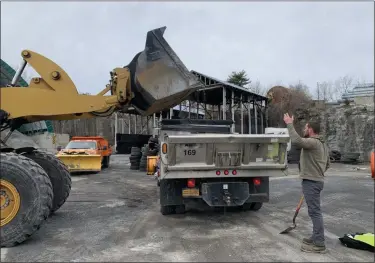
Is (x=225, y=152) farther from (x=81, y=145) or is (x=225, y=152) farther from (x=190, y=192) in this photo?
(x=81, y=145)

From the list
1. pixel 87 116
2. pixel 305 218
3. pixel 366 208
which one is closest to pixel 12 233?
pixel 87 116

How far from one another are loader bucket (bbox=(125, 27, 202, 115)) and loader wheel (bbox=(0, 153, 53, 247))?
2.10 meters

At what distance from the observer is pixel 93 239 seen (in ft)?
18.7

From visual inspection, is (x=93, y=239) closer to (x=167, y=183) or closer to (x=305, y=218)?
(x=167, y=183)

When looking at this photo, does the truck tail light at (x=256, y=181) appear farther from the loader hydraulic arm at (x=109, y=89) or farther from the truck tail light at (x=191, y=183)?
the loader hydraulic arm at (x=109, y=89)

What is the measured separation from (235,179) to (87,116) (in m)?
2.78

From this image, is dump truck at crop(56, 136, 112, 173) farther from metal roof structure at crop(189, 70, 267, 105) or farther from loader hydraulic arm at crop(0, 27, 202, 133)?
loader hydraulic arm at crop(0, 27, 202, 133)

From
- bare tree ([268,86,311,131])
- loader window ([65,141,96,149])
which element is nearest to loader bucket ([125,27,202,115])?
loader window ([65,141,96,149])

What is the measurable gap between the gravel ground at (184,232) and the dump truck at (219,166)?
0.50 meters

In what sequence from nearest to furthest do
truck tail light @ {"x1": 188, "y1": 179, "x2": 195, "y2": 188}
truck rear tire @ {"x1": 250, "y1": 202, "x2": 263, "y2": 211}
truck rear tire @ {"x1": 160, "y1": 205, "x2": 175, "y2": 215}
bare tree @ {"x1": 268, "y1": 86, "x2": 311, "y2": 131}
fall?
truck tail light @ {"x1": 188, "y1": 179, "x2": 195, "y2": 188}
truck rear tire @ {"x1": 160, "y1": 205, "x2": 175, "y2": 215}
truck rear tire @ {"x1": 250, "y1": 202, "x2": 263, "y2": 211}
bare tree @ {"x1": 268, "y1": 86, "x2": 311, "y2": 131}

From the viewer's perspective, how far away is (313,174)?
520 cm

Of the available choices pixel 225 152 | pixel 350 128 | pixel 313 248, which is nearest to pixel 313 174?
pixel 313 248

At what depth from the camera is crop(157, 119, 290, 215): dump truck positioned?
6.43 meters

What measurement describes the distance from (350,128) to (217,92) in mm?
8634
